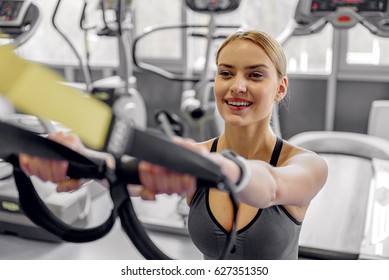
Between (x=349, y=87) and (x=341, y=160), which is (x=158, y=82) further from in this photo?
(x=341, y=160)

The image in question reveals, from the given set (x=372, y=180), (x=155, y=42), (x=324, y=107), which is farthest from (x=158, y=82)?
(x=372, y=180)

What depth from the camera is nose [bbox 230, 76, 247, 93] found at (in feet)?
2.39

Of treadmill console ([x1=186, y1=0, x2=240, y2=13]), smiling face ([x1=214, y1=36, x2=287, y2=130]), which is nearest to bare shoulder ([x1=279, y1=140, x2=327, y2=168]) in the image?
smiling face ([x1=214, y1=36, x2=287, y2=130])

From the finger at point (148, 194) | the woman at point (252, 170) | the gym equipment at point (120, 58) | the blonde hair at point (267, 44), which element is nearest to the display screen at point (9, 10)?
the gym equipment at point (120, 58)

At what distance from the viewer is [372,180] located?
7.97 ft

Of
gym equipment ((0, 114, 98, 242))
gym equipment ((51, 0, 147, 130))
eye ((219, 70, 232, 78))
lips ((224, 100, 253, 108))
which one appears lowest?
gym equipment ((0, 114, 98, 242))

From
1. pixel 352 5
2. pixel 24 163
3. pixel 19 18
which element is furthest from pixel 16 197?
pixel 24 163

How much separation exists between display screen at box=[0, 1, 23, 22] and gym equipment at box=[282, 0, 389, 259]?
1.21 meters

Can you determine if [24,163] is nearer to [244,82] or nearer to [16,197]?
[244,82]

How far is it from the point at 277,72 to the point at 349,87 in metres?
3.38

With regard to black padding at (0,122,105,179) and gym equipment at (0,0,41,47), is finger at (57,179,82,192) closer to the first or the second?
black padding at (0,122,105,179)

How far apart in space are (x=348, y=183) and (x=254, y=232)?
177 cm

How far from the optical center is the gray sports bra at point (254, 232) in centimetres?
92

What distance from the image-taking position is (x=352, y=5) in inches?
78.2
